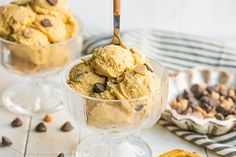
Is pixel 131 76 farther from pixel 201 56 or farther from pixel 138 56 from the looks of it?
pixel 201 56

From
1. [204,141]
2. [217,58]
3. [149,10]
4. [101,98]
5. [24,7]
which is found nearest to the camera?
[101,98]

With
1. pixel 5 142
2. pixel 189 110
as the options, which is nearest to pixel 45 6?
pixel 5 142

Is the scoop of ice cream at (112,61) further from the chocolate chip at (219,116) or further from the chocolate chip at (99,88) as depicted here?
the chocolate chip at (219,116)


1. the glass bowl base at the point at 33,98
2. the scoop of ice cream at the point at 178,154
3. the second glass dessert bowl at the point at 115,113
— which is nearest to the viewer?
the second glass dessert bowl at the point at 115,113

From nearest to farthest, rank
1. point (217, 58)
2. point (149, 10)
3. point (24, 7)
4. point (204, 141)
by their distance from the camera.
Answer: point (204, 141) < point (24, 7) < point (217, 58) < point (149, 10)

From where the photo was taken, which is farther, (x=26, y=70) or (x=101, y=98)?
(x=26, y=70)

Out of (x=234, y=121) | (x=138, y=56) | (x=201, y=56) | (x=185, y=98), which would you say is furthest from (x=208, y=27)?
(x=138, y=56)

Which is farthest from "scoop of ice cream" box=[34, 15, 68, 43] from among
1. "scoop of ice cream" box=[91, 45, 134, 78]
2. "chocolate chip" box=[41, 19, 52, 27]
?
"scoop of ice cream" box=[91, 45, 134, 78]

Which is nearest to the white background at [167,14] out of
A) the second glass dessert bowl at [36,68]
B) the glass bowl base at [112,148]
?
the second glass dessert bowl at [36,68]
